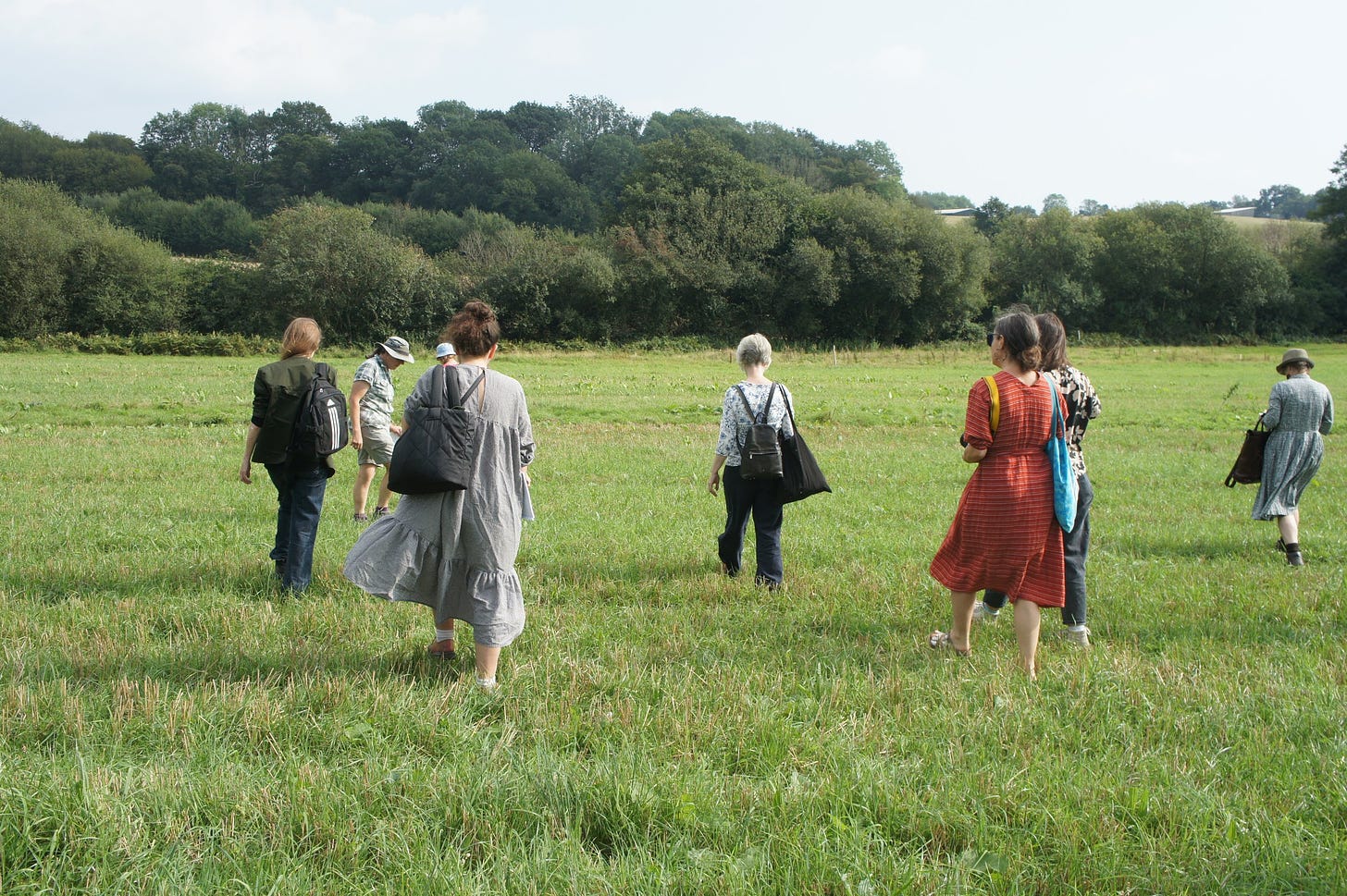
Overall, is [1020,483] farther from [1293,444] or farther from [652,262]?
[652,262]

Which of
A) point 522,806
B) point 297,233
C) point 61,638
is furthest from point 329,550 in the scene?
point 297,233

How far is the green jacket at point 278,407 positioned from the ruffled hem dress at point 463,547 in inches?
77.9

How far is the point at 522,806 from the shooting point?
11.7 feet

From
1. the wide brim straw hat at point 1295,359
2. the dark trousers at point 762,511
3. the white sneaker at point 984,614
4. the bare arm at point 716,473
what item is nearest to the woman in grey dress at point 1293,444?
the wide brim straw hat at point 1295,359

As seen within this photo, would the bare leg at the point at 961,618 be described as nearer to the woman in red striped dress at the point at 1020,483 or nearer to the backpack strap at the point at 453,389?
the woman in red striped dress at the point at 1020,483

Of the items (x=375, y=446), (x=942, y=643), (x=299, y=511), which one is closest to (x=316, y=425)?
(x=299, y=511)

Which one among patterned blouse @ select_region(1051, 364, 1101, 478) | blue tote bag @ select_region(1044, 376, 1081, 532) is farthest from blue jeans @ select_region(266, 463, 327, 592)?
patterned blouse @ select_region(1051, 364, 1101, 478)

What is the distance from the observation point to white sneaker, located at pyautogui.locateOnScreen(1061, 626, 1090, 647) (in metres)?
6.07

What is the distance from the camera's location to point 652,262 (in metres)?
58.4

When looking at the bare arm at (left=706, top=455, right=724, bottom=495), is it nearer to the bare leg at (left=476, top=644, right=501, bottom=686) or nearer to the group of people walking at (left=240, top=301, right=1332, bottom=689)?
the group of people walking at (left=240, top=301, right=1332, bottom=689)

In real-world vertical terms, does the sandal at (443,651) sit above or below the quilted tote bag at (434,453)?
below

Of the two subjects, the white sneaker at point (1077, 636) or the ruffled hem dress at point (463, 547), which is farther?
the white sneaker at point (1077, 636)

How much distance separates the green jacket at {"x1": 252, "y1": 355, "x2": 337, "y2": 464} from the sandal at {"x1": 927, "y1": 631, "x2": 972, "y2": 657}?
463cm

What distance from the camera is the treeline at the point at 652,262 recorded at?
5181 centimetres
